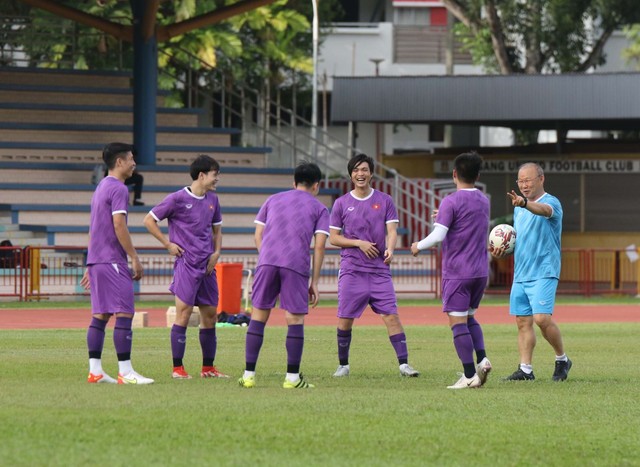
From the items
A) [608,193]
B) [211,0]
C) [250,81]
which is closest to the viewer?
[608,193]

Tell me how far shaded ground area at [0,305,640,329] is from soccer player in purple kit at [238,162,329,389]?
11.4m

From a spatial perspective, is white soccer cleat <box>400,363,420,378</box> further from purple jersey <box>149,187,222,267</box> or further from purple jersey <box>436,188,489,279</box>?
purple jersey <box>149,187,222,267</box>

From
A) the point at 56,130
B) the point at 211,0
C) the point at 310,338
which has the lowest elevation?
the point at 310,338

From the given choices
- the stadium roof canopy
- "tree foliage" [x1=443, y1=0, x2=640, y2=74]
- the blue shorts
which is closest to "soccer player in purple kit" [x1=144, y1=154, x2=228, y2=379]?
the blue shorts

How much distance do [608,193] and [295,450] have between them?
117ft

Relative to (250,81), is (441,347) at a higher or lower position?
lower

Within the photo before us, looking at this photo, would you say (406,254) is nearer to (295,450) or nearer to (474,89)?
(474,89)

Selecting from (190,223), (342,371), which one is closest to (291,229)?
(190,223)

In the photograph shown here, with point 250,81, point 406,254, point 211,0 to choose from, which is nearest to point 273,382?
point 406,254

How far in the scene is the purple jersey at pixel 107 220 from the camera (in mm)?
12758

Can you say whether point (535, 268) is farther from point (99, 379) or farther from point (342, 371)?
point (99, 379)

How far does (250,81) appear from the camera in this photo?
5488 centimetres

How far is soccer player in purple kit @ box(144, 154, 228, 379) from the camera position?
44.8 feet

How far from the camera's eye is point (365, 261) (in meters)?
14.6
